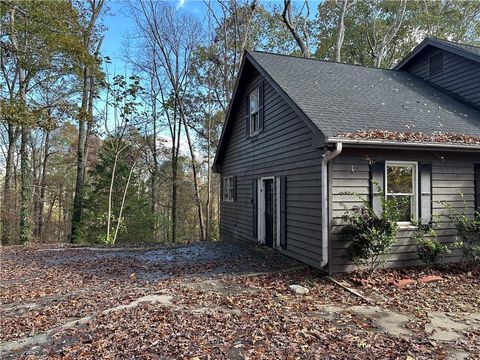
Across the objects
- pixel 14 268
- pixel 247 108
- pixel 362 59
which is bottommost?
pixel 14 268

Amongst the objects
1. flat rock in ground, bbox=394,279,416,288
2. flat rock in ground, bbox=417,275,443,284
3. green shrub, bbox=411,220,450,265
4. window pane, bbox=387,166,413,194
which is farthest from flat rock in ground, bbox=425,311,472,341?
window pane, bbox=387,166,413,194

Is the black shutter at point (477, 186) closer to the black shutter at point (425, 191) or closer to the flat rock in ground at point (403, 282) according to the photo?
the black shutter at point (425, 191)

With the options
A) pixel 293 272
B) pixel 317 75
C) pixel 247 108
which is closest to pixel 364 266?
pixel 293 272

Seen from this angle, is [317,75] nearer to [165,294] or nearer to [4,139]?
[165,294]

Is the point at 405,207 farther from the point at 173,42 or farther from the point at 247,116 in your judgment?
the point at 173,42

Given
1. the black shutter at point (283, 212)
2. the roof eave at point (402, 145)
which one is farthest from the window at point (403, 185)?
the black shutter at point (283, 212)

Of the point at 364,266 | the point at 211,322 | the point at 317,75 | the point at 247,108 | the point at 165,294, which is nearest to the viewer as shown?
the point at 211,322

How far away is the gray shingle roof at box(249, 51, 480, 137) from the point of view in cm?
701

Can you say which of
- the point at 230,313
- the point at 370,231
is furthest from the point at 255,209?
the point at 230,313

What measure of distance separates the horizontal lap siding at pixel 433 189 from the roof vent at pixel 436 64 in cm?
472

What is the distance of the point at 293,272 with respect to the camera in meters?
6.65

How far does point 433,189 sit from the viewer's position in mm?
7051

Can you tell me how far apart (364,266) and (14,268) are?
305 inches

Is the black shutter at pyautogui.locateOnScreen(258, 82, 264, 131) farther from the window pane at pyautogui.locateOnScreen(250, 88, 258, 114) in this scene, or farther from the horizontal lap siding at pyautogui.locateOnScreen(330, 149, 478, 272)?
the horizontal lap siding at pyautogui.locateOnScreen(330, 149, 478, 272)
